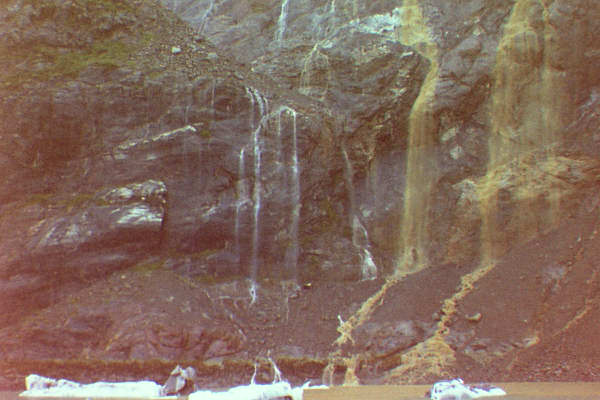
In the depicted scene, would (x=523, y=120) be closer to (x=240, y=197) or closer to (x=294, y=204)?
(x=294, y=204)

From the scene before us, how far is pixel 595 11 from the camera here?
23.4 meters

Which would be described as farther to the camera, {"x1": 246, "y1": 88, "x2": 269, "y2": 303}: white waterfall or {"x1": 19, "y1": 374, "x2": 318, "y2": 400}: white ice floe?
{"x1": 246, "y1": 88, "x2": 269, "y2": 303}: white waterfall

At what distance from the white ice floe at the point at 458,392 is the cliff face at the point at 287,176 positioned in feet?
14.7

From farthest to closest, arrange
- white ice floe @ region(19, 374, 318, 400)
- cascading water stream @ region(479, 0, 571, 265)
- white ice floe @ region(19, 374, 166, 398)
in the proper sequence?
1. cascading water stream @ region(479, 0, 571, 265)
2. white ice floe @ region(19, 374, 166, 398)
3. white ice floe @ region(19, 374, 318, 400)

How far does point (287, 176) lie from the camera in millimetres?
23688

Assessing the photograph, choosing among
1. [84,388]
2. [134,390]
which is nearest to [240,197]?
[134,390]

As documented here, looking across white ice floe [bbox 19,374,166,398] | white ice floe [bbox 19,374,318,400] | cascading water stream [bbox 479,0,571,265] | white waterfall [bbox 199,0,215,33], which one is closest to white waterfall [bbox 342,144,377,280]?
cascading water stream [bbox 479,0,571,265]

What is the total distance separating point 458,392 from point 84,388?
395 inches

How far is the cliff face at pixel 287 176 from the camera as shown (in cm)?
1991

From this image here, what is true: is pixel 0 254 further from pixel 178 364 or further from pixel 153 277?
pixel 178 364

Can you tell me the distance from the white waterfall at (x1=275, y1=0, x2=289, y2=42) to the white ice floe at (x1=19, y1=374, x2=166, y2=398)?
17.6 m

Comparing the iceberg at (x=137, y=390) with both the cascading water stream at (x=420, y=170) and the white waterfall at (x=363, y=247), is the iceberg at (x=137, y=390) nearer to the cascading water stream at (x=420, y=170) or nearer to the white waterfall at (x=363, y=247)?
the white waterfall at (x=363, y=247)

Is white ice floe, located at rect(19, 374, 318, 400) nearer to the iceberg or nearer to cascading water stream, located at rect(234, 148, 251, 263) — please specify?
the iceberg

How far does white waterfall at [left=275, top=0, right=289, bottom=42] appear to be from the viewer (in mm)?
28547
